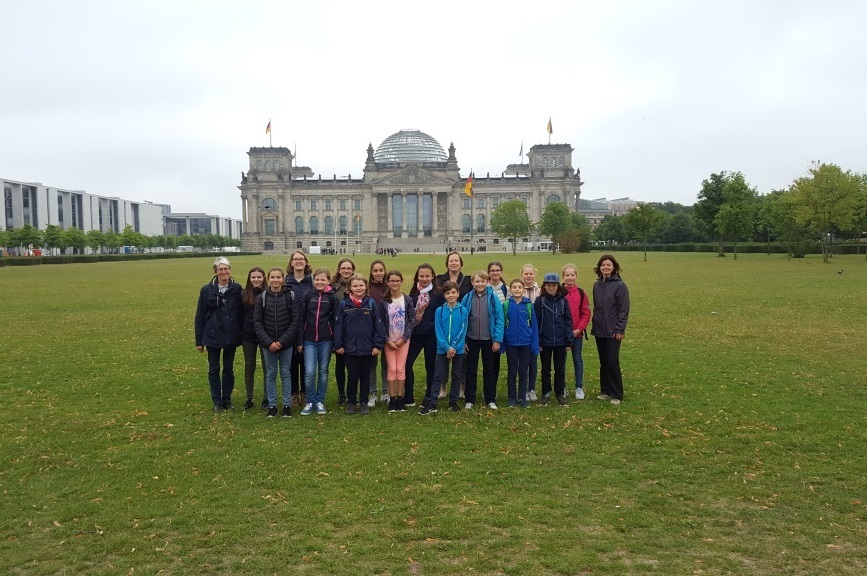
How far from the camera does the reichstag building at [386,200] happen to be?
143000mm

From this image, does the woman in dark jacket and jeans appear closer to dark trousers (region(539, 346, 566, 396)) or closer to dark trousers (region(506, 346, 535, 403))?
dark trousers (region(539, 346, 566, 396))

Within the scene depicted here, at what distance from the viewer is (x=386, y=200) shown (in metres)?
145

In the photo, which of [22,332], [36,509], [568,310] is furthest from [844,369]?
[22,332]

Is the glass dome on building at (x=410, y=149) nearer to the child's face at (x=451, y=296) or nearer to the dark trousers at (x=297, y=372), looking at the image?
the dark trousers at (x=297, y=372)

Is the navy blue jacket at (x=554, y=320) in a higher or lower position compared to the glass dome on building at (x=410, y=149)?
lower

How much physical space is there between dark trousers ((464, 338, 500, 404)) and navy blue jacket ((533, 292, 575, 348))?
918 mm

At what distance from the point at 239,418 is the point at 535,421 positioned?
4584mm

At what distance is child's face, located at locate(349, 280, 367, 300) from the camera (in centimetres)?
976

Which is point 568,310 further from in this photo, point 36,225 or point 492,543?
point 36,225

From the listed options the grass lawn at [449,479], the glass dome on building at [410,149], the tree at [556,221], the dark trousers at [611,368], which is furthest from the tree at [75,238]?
the dark trousers at [611,368]

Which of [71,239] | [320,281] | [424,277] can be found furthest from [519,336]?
[71,239]

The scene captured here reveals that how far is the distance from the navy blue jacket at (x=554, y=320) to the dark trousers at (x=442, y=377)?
1.49 metres

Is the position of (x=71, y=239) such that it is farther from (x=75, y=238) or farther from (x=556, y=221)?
(x=556, y=221)

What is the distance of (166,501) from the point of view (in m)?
6.79
